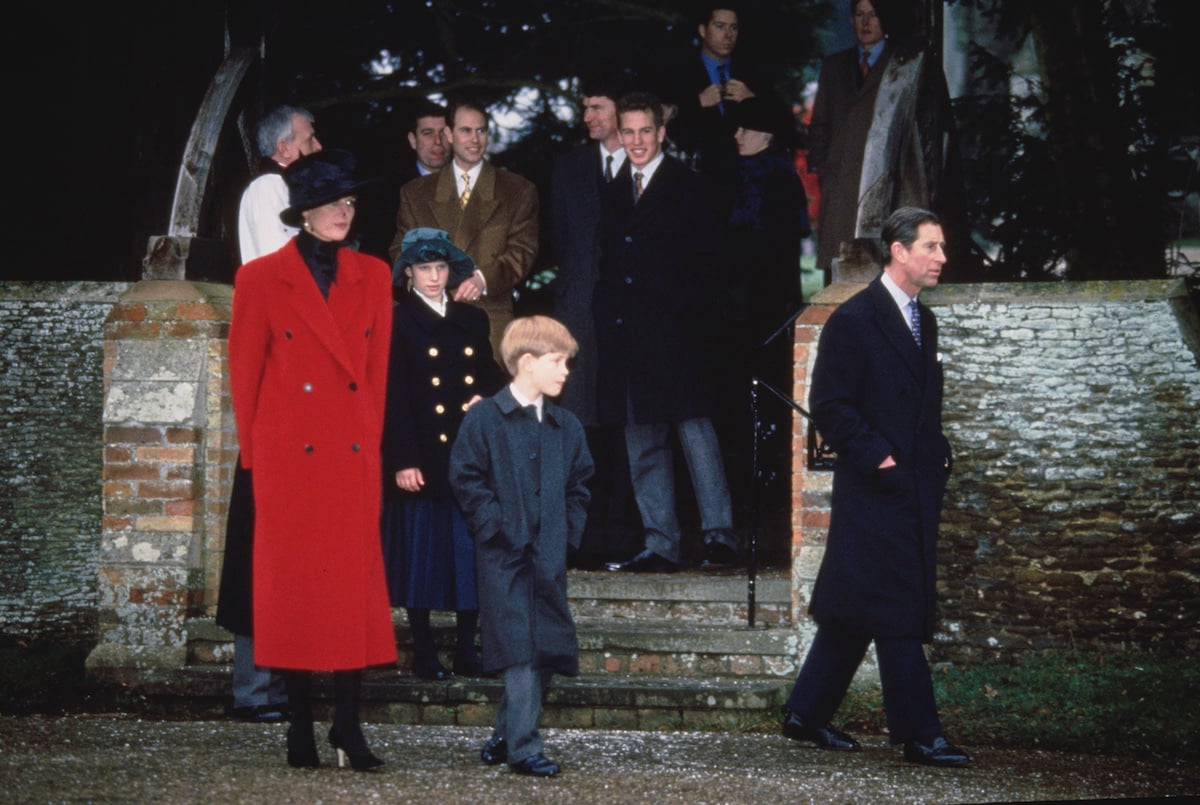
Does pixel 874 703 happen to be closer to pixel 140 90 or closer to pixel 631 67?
pixel 631 67

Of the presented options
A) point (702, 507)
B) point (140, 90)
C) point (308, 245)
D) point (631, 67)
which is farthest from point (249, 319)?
point (631, 67)

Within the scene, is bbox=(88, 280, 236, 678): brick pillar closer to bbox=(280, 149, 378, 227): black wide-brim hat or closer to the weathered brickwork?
the weathered brickwork

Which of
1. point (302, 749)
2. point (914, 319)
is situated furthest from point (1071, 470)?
point (302, 749)

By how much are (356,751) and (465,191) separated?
3.30m

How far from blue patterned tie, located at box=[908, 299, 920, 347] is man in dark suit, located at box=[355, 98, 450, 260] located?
10.1 ft

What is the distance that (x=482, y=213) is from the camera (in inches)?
330

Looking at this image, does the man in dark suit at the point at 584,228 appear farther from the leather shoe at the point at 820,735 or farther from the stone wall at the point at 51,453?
the stone wall at the point at 51,453

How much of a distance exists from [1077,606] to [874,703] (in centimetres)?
137

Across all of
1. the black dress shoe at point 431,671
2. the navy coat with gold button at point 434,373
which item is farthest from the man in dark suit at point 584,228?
the black dress shoe at point 431,671

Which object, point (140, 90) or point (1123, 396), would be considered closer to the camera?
point (1123, 396)

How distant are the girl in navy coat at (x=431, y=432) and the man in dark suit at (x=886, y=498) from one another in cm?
156

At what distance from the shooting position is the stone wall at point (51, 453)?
9188 millimetres

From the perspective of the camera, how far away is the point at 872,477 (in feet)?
20.8

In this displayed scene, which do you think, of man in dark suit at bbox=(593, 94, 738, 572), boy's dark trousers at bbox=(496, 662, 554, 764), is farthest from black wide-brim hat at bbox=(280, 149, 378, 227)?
man in dark suit at bbox=(593, 94, 738, 572)
